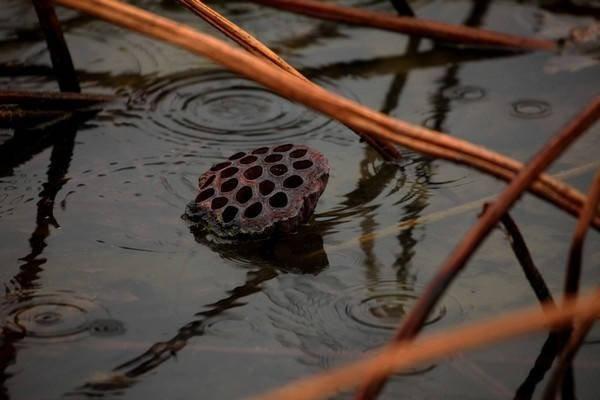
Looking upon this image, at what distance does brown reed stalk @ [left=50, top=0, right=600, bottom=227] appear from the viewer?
56.1 inches

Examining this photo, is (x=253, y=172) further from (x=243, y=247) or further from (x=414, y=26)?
(x=414, y=26)

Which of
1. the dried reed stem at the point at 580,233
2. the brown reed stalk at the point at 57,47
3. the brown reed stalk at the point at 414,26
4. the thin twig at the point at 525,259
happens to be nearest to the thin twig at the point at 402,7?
the brown reed stalk at the point at 414,26

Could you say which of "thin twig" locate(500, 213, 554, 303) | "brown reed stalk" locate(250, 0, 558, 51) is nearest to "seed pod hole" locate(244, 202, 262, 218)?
"thin twig" locate(500, 213, 554, 303)

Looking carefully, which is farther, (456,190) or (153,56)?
(153,56)

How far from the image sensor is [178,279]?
6.75ft

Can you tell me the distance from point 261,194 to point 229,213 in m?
0.09

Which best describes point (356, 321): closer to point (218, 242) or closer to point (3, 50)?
point (218, 242)

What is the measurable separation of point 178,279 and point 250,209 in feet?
0.87

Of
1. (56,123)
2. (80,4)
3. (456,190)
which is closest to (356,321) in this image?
(456,190)

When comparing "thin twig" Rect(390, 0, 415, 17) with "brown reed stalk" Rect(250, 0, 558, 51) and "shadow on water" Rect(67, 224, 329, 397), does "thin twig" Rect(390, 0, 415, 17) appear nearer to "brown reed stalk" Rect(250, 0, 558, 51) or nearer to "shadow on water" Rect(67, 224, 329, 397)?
"brown reed stalk" Rect(250, 0, 558, 51)

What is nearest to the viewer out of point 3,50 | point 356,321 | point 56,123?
point 356,321

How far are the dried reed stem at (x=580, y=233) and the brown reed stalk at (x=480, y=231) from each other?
0.28 feet

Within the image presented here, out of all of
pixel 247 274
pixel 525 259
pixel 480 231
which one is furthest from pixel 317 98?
pixel 247 274

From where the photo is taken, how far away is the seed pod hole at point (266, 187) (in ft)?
7.23
